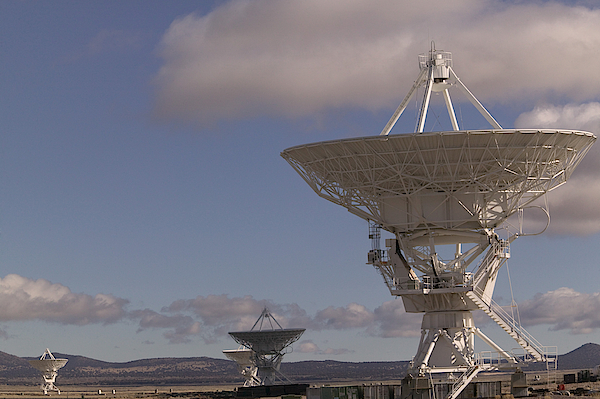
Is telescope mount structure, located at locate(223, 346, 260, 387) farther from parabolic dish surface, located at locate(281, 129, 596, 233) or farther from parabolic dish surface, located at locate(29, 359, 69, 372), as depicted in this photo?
parabolic dish surface, located at locate(281, 129, 596, 233)

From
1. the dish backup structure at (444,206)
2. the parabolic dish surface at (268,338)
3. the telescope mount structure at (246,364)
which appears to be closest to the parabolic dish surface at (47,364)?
the telescope mount structure at (246,364)

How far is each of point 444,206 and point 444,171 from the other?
2244 millimetres

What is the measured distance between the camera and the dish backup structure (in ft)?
155

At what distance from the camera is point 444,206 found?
1945 inches

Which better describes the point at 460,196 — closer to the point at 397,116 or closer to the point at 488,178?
the point at 488,178

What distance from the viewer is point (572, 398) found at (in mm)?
53094

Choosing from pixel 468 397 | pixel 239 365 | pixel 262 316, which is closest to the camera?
pixel 468 397

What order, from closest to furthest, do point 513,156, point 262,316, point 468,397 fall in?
point 513,156 < point 468,397 < point 262,316

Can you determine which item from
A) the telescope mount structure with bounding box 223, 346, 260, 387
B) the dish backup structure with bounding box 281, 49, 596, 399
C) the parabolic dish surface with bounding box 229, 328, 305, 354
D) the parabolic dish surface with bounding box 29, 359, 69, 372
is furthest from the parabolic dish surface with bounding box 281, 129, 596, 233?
the parabolic dish surface with bounding box 29, 359, 69, 372

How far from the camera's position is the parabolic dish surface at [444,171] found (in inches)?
1834

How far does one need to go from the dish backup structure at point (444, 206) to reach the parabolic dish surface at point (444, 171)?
57 mm

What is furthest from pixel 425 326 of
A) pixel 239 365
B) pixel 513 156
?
pixel 239 365

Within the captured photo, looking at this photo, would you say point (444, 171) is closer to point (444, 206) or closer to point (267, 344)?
point (444, 206)

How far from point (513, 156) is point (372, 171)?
7.33 m
